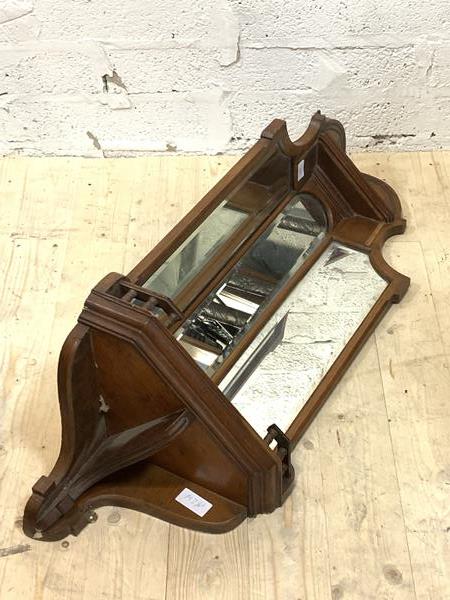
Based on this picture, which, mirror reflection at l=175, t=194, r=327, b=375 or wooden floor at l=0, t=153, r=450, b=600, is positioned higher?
mirror reflection at l=175, t=194, r=327, b=375

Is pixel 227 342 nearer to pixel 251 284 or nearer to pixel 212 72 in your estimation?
pixel 251 284

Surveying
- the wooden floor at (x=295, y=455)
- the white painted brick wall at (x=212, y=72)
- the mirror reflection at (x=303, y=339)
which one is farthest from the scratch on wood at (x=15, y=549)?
the white painted brick wall at (x=212, y=72)

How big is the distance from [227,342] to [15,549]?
1.69 ft

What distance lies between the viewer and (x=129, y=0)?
75.5 inches

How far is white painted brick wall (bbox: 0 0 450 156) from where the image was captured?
1.94 m

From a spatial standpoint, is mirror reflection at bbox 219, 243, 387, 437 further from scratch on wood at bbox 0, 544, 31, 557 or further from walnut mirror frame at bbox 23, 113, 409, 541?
scratch on wood at bbox 0, 544, 31, 557

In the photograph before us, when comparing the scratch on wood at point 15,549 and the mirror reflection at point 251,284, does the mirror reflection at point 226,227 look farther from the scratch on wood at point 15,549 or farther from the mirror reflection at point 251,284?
the scratch on wood at point 15,549

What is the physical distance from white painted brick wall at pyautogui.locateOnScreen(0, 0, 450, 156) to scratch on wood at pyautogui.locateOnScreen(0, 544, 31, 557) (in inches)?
42.2

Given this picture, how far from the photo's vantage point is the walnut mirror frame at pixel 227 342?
1337 millimetres

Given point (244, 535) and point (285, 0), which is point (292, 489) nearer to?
point (244, 535)

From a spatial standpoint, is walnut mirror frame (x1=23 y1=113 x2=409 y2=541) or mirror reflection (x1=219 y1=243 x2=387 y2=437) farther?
mirror reflection (x1=219 y1=243 x2=387 y2=437)

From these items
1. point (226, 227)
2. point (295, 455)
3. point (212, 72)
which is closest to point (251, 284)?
point (226, 227)

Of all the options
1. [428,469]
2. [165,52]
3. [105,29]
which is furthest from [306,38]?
[428,469]

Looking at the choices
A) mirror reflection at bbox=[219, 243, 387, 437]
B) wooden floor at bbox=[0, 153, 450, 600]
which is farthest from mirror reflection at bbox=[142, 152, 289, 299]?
wooden floor at bbox=[0, 153, 450, 600]
